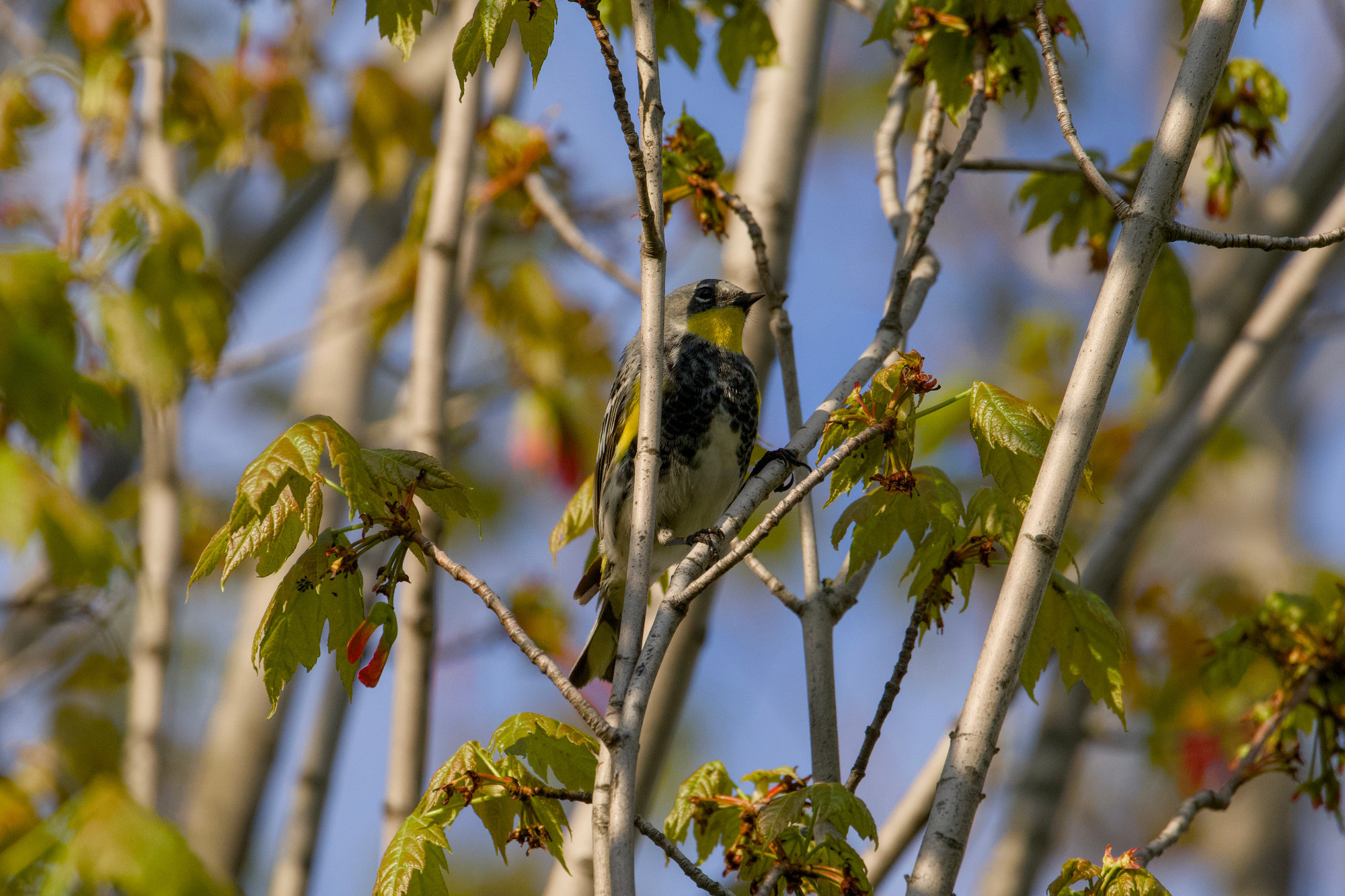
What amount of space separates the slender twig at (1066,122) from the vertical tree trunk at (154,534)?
300 centimetres

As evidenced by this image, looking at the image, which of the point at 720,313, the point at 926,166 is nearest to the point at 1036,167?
the point at 926,166

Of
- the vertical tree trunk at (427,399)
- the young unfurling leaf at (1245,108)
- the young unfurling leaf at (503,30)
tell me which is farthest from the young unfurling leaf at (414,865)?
the young unfurling leaf at (1245,108)

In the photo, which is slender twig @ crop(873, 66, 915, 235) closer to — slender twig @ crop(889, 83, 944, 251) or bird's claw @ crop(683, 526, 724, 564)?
slender twig @ crop(889, 83, 944, 251)

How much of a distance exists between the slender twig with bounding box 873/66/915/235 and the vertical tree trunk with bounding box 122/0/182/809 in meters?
2.51

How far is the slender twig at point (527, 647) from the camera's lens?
6.15 feet

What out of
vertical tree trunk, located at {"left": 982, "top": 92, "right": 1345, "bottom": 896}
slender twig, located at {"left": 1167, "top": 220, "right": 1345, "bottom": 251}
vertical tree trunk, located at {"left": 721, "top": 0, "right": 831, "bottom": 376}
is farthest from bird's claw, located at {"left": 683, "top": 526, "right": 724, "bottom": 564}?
vertical tree trunk, located at {"left": 982, "top": 92, "right": 1345, "bottom": 896}

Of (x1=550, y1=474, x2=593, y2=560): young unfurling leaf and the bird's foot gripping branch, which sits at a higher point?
(x1=550, y1=474, x2=593, y2=560): young unfurling leaf

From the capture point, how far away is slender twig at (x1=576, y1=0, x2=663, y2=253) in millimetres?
2076

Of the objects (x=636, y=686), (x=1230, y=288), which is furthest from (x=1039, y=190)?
(x=636, y=686)

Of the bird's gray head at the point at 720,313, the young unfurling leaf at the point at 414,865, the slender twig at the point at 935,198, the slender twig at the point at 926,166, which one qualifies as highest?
the bird's gray head at the point at 720,313

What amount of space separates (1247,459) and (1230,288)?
15.8 ft

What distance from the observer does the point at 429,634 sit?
3811mm

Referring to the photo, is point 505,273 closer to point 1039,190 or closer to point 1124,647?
point 1039,190

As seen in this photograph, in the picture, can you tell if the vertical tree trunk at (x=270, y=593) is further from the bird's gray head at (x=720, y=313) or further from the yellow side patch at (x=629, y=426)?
the bird's gray head at (x=720, y=313)
